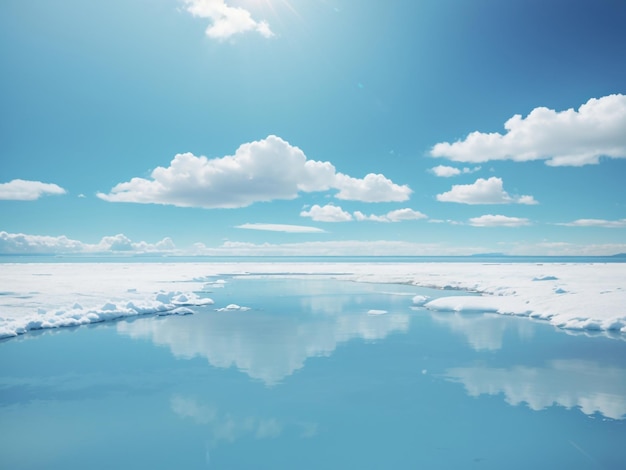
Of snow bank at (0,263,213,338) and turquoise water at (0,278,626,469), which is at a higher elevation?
snow bank at (0,263,213,338)

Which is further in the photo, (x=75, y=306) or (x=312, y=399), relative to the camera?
(x=75, y=306)

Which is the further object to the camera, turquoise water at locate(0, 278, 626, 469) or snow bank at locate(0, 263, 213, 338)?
snow bank at locate(0, 263, 213, 338)

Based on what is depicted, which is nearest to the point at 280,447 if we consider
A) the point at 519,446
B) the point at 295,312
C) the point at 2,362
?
the point at 519,446

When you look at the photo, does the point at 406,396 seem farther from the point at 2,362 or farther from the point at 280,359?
the point at 2,362

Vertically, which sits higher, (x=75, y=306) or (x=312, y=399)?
(x=75, y=306)

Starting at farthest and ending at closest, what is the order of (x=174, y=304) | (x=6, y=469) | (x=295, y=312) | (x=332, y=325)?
1. (x=174, y=304)
2. (x=295, y=312)
3. (x=332, y=325)
4. (x=6, y=469)

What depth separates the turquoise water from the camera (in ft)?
27.4

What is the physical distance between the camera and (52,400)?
11125 millimetres

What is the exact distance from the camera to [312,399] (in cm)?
1120

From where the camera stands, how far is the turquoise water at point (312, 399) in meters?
8.35

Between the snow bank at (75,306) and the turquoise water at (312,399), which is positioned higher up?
the snow bank at (75,306)

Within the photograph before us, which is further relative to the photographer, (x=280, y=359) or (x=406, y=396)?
(x=280, y=359)

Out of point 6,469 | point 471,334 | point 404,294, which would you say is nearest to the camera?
point 6,469

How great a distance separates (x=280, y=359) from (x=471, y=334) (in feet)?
32.3
